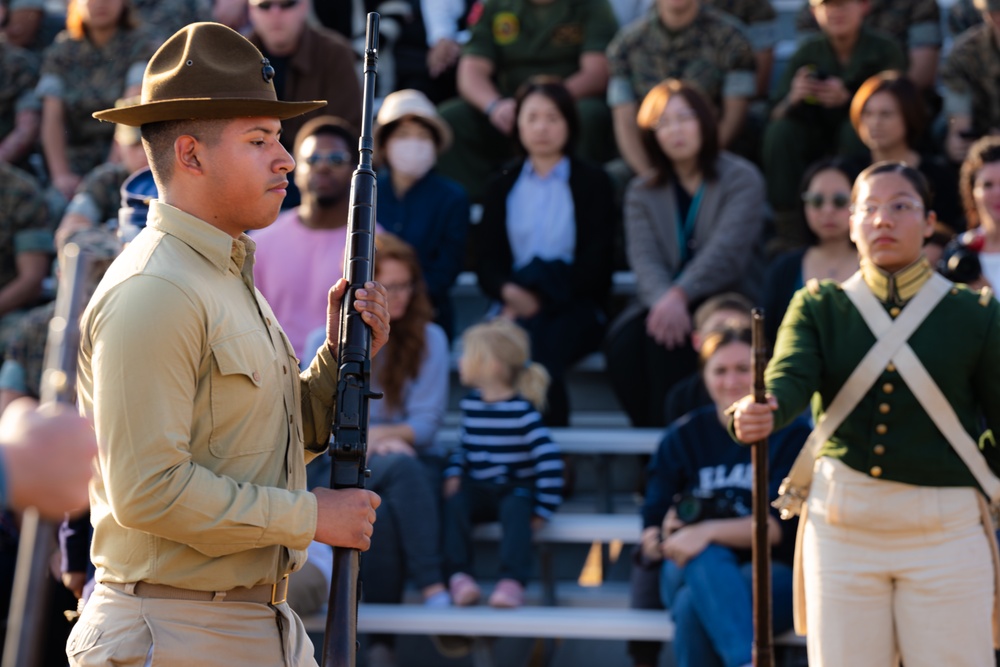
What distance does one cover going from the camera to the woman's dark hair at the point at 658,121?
23.2 feet

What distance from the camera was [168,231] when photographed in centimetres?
299

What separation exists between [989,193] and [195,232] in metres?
→ 4.10

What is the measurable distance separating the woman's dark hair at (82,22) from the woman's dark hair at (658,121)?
3.33 meters

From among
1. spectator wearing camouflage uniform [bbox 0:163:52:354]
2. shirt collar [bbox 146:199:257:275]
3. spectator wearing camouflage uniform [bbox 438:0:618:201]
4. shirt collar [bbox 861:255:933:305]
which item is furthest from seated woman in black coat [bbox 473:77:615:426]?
shirt collar [bbox 146:199:257:275]

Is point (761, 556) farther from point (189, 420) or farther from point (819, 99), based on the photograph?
point (819, 99)

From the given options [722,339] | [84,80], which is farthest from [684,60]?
[84,80]

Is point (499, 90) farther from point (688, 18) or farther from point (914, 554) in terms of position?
point (914, 554)

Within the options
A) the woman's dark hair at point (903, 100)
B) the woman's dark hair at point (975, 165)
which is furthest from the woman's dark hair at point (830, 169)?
the woman's dark hair at point (975, 165)

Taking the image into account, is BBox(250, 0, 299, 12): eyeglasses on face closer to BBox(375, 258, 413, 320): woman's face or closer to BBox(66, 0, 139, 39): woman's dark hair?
BBox(66, 0, 139, 39): woman's dark hair

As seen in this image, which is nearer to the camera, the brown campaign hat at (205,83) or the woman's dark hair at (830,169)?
the brown campaign hat at (205,83)

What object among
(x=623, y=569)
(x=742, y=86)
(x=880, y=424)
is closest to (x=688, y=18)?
(x=742, y=86)

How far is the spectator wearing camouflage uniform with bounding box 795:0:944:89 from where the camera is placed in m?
8.05

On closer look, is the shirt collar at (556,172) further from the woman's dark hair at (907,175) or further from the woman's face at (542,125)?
the woman's dark hair at (907,175)

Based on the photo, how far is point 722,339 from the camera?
579cm
